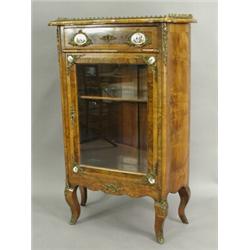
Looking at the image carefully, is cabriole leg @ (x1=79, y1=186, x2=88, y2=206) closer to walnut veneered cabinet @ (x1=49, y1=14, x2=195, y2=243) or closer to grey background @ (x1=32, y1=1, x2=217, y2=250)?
grey background @ (x1=32, y1=1, x2=217, y2=250)

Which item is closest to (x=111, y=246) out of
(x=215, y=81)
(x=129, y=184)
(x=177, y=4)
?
(x=129, y=184)

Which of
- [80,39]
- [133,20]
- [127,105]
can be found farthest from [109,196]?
[133,20]

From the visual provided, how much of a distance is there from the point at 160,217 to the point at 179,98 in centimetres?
60

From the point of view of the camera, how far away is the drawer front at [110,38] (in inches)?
98.3

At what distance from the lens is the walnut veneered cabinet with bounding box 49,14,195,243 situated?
2.53 m

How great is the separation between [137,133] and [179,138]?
0.71ft

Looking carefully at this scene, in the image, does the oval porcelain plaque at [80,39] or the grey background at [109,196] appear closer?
the oval porcelain plaque at [80,39]

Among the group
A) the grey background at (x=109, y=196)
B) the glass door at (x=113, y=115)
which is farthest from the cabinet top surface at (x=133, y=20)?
the grey background at (x=109, y=196)

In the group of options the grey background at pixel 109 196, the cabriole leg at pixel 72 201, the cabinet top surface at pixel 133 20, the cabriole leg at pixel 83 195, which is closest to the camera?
the cabinet top surface at pixel 133 20

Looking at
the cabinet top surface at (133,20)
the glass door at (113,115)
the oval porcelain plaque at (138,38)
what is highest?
the cabinet top surface at (133,20)

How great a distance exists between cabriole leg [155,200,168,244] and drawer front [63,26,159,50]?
0.77 m

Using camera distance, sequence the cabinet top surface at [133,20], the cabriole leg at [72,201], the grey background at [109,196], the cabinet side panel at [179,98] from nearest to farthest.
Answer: the cabinet top surface at [133,20], the cabinet side panel at [179,98], the grey background at [109,196], the cabriole leg at [72,201]

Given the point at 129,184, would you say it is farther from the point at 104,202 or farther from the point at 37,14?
the point at 37,14

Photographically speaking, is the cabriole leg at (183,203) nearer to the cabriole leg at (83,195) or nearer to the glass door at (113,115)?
the glass door at (113,115)
